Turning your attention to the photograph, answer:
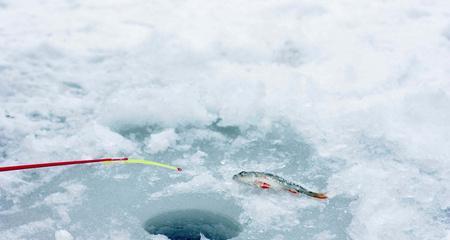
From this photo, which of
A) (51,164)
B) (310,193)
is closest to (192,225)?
(310,193)

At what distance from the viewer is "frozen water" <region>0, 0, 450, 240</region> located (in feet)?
8.54

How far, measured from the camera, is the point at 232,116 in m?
3.37

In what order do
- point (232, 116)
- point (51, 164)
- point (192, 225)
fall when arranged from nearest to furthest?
point (192, 225) → point (51, 164) → point (232, 116)

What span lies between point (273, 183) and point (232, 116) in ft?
2.56

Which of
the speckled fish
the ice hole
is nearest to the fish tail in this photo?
the speckled fish

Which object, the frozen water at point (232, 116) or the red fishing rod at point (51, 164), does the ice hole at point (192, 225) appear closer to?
the frozen water at point (232, 116)

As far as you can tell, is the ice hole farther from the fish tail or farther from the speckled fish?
the fish tail

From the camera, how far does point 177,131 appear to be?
331cm

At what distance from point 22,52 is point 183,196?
245cm

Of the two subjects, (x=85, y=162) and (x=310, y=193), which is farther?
(x=85, y=162)

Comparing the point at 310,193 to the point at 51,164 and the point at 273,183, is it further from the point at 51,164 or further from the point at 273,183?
the point at 51,164

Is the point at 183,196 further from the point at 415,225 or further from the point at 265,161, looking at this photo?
the point at 415,225

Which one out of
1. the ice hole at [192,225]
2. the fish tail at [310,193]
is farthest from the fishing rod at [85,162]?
the fish tail at [310,193]

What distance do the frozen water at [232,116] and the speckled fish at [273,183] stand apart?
4 centimetres
